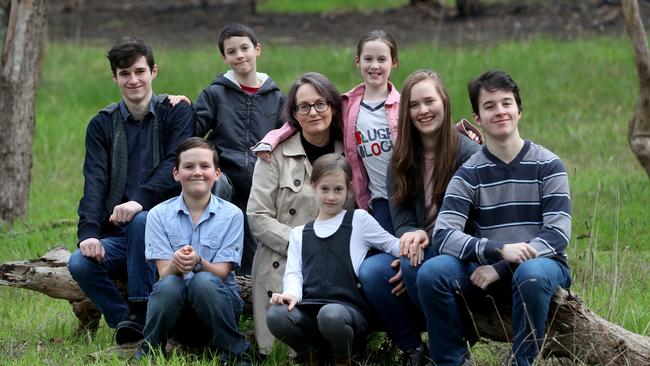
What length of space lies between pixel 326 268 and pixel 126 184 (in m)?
1.35

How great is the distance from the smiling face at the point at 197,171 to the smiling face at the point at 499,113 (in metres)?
1.43

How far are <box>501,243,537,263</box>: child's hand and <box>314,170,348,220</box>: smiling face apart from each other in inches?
37.5

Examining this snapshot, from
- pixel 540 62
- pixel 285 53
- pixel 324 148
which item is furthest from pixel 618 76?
pixel 324 148

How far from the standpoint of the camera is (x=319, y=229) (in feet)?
20.0

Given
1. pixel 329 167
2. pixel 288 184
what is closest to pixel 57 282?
pixel 288 184

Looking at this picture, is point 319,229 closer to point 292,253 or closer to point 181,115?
point 292,253

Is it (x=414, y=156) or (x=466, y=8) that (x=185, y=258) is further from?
(x=466, y=8)

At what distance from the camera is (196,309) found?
19.7ft

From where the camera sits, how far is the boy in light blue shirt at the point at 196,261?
5984 millimetres

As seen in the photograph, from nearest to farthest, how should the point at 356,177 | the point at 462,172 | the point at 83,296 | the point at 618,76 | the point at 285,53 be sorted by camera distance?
the point at 462,172
the point at 356,177
the point at 83,296
the point at 618,76
the point at 285,53

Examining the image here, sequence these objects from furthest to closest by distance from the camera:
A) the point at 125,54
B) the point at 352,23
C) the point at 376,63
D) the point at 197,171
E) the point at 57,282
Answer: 1. the point at 352,23
2. the point at 57,282
3. the point at 125,54
4. the point at 376,63
5. the point at 197,171

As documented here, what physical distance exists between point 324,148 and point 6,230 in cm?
449

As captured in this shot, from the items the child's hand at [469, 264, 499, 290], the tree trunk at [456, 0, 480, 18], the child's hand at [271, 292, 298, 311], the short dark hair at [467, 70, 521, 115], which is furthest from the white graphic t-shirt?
the tree trunk at [456, 0, 480, 18]

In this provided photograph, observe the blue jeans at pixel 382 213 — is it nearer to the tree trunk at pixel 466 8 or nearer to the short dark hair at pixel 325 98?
the short dark hair at pixel 325 98
